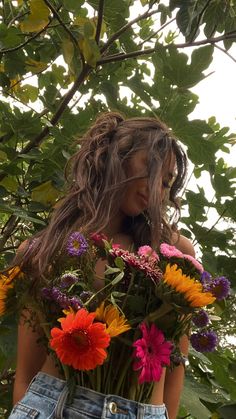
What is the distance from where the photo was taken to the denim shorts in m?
1.10

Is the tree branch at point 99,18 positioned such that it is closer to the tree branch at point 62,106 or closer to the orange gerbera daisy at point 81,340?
the tree branch at point 62,106

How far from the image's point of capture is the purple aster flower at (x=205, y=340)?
121 centimetres

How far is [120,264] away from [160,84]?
0.65 meters

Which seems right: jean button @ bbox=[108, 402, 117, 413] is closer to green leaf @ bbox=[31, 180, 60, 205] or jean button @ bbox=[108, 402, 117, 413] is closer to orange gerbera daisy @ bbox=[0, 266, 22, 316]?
orange gerbera daisy @ bbox=[0, 266, 22, 316]

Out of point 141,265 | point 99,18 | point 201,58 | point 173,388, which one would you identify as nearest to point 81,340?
point 141,265

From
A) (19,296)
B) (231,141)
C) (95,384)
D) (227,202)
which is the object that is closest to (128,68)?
(231,141)

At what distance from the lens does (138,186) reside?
5.02ft

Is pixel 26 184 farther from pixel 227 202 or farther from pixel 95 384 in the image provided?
pixel 95 384

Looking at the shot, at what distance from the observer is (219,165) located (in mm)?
1824

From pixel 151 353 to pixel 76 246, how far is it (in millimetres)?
263

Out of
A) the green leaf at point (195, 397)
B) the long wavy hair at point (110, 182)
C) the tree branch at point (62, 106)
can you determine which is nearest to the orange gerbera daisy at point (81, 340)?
the long wavy hair at point (110, 182)

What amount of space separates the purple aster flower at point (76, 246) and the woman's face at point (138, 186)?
36cm

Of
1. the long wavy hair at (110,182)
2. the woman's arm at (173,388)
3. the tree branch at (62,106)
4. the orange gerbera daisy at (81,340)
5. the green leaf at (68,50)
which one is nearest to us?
the orange gerbera daisy at (81,340)

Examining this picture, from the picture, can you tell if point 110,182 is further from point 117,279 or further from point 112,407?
point 112,407
